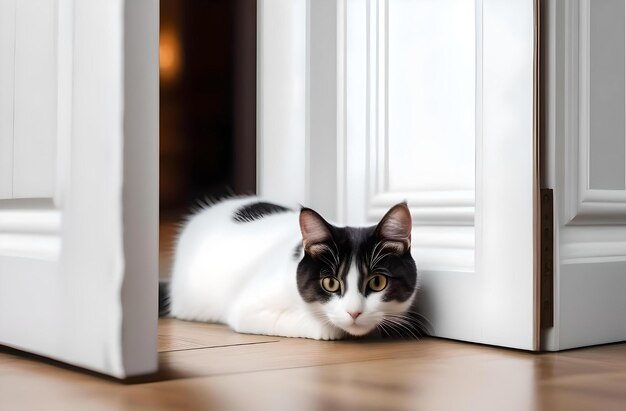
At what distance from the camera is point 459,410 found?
86cm

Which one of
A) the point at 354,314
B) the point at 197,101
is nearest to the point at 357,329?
the point at 354,314

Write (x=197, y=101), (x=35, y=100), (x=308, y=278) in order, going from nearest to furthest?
(x=35, y=100) < (x=308, y=278) < (x=197, y=101)

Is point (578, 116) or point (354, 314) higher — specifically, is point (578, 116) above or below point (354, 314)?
above

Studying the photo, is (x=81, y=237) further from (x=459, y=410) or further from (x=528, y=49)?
(x=528, y=49)

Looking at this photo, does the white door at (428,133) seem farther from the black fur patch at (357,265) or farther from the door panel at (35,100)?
the door panel at (35,100)

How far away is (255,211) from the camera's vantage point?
185 centimetres

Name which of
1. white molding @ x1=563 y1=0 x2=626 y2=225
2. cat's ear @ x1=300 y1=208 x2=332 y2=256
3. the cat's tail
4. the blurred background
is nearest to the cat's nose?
cat's ear @ x1=300 y1=208 x2=332 y2=256

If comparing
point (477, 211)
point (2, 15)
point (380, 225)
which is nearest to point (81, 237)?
point (2, 15)

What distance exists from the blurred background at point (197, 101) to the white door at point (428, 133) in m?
0.32

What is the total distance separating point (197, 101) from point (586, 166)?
139cm

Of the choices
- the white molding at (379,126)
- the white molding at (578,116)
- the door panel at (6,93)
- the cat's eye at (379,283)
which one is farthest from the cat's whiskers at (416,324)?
the door panel at (6,93)

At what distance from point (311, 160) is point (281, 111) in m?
0.20

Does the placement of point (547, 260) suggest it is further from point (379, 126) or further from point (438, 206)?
point (379, 126)

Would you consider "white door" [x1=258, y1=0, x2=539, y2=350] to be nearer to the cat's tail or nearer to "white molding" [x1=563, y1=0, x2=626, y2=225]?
"white molding" [x1=563, y1=0, x2=626, y2=225]
